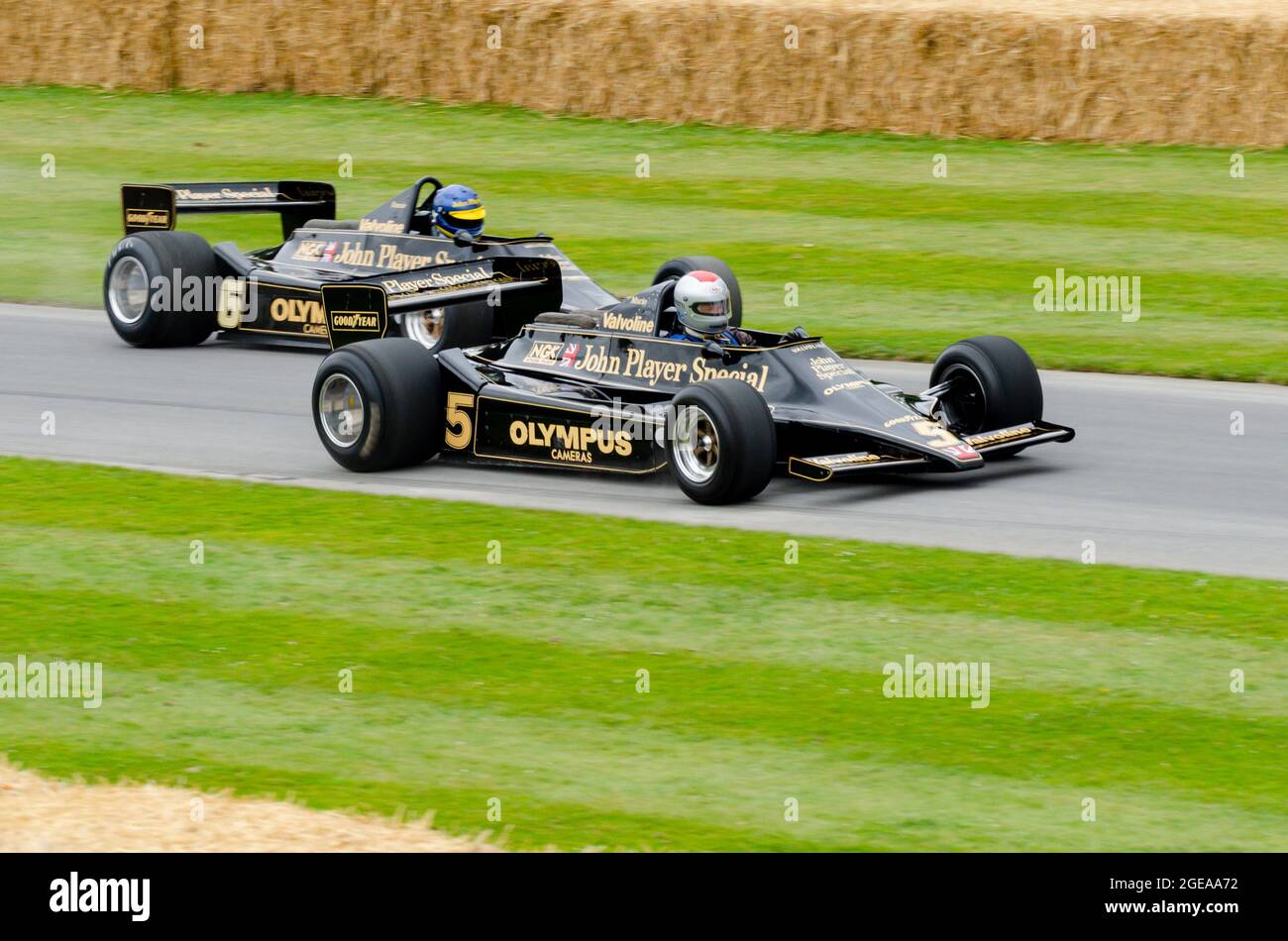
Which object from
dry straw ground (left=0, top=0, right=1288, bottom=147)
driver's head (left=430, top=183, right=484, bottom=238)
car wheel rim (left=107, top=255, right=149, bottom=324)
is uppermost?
dry straw ground (left=0, top=0, right=1288, bottom=147)

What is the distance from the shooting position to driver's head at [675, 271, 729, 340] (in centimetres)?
1286

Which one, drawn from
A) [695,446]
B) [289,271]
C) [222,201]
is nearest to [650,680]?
[695,446]

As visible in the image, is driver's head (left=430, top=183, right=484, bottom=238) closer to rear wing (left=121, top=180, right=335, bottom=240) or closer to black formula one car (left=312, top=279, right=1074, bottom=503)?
rear wing (left=121, top=180, right=335, bottom=240)

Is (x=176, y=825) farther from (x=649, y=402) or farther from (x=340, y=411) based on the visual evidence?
(x=340, y=411)

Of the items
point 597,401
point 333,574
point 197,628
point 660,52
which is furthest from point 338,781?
point 660,52

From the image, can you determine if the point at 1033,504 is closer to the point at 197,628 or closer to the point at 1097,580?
the point at 1097,580

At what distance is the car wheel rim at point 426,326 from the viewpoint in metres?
17.0

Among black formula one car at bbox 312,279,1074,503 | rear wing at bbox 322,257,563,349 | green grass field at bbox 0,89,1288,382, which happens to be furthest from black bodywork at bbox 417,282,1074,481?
green grass field at bbox 0,89,1288,382

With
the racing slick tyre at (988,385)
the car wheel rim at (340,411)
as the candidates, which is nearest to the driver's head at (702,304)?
the racing slick tyre at (988,385)

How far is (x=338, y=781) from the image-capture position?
Result: 788 centimetres

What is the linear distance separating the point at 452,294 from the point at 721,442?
12.5 ft

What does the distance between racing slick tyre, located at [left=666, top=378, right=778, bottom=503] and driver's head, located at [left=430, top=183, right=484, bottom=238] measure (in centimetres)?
544

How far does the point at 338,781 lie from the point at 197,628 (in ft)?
7.65

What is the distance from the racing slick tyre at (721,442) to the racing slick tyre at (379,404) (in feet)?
5.95
